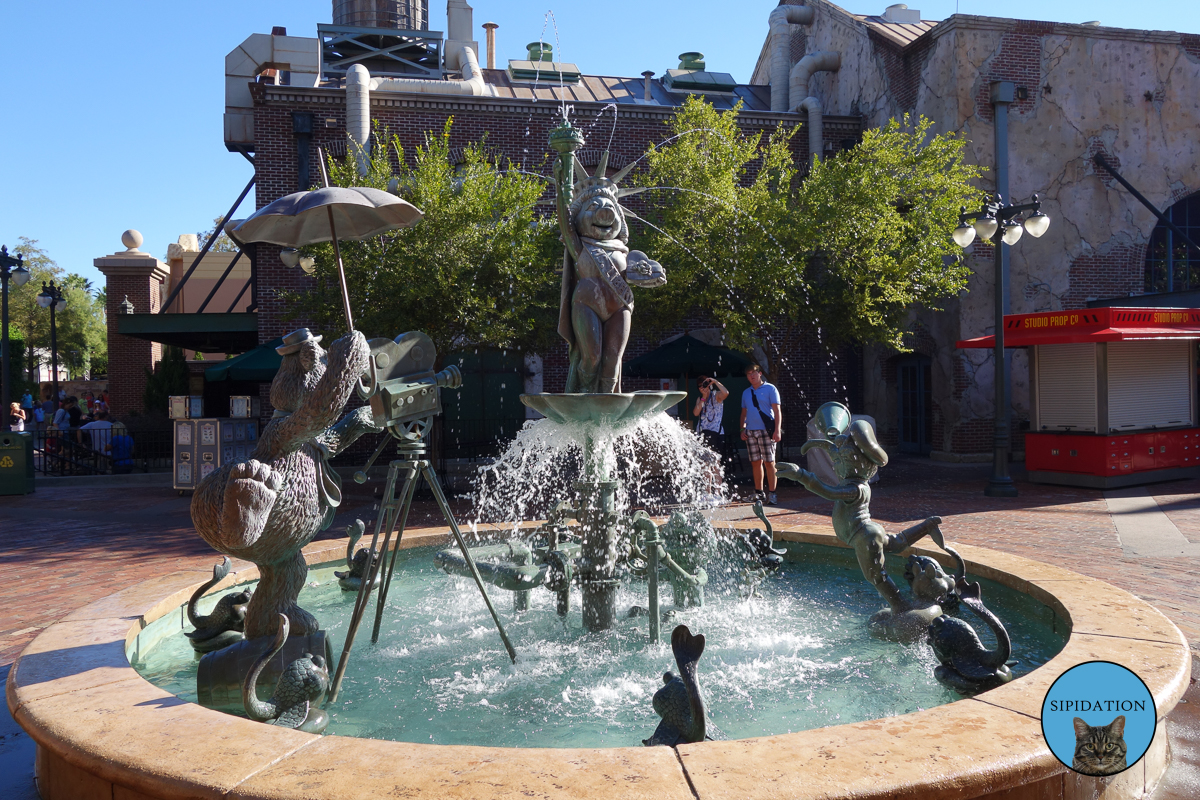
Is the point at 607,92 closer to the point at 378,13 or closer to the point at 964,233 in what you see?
the point at 378,13

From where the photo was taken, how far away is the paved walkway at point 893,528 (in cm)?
544

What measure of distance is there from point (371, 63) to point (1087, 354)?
57.9 feet

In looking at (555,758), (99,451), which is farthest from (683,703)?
(99,451)

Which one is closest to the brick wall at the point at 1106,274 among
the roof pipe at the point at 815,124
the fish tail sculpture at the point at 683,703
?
the roof pipe at the point at 815,124

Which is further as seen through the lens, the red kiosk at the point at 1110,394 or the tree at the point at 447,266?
the red kiosk at the point at 1110,394

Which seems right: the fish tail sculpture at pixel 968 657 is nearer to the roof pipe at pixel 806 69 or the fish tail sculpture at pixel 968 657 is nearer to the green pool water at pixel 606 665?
the green pool water at pixel 606 665

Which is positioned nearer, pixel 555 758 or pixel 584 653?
pixel 555 758

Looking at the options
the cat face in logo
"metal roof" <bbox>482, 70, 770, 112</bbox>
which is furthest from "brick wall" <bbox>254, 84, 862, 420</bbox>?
the cat face in logo

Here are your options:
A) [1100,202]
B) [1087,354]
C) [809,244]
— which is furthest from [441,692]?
[1100,202]

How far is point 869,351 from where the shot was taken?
67.2 ft

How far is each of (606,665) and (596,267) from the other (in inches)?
94.1

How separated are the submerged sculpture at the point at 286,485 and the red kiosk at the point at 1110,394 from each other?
12423 millimetres

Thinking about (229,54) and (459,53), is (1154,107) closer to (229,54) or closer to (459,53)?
(459,53)

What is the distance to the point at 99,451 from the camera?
1792 cm
